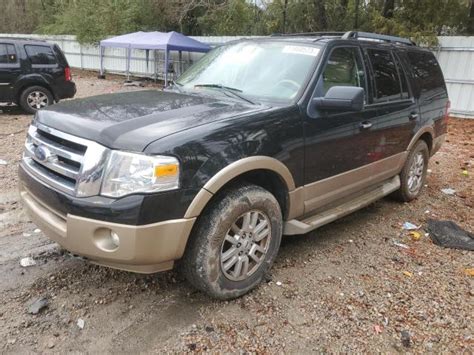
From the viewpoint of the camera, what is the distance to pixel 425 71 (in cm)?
540

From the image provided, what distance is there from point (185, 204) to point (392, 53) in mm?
3372

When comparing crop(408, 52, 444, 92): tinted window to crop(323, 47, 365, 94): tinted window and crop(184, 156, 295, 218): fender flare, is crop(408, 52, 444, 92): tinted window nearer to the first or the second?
crop(323, 47, 365, 94): tinted window

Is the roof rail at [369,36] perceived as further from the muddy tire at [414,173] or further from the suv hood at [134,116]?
the suv hood at [134,116]

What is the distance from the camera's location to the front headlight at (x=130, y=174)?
2543 millimetres

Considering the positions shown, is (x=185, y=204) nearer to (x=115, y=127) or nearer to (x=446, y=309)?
(x=115, y=127)

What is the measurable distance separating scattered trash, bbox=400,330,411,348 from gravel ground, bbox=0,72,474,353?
0.01 m

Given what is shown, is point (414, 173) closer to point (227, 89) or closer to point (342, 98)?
point (342, 98)

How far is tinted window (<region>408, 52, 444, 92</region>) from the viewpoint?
5184mm

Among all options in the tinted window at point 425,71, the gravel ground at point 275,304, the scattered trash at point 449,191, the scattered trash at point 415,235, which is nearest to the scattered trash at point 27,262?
the gravel ground at point 275,304

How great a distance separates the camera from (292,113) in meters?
3.34

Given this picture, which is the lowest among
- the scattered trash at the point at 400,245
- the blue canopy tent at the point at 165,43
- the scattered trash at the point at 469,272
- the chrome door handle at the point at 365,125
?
the scattered trash at the point at 469,272

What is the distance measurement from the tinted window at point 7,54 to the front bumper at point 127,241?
921cm

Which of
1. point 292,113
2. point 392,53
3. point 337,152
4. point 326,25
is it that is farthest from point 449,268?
point 326,25

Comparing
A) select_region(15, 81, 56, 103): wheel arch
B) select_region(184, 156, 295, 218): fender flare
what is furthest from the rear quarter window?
select_region(184, 156, 295, 218): fender flare
